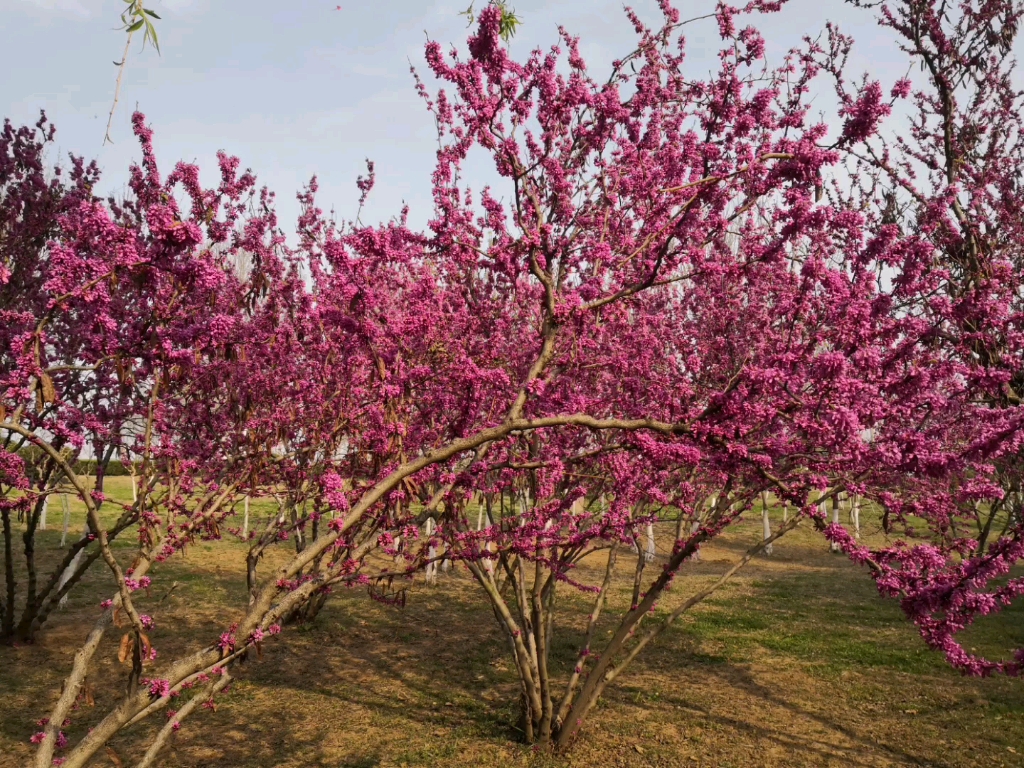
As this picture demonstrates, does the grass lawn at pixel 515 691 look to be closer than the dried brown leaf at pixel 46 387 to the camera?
No

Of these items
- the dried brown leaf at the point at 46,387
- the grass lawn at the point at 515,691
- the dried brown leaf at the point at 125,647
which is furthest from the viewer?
the grass lawn at the point at 515,691

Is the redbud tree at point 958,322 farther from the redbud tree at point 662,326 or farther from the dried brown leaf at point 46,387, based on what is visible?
the dried brown leaf at point 46,387

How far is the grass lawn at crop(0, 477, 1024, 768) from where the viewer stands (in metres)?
7.86

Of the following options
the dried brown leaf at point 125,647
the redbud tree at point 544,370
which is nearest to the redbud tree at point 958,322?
the redbud tree at point 544,370

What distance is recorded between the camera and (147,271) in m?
3.99

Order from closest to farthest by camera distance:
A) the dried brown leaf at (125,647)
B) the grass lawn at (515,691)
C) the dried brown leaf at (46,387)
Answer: the dried brown leaf at (46,387) → the dried brown leaf at (125,647) → the grass lawn at (515,691)

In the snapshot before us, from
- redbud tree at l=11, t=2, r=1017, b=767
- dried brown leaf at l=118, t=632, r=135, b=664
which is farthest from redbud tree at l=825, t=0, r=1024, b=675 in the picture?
dried brown leaf at l=118, t=632, r=135, b=664

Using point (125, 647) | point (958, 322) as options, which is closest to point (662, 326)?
point (958, 322)

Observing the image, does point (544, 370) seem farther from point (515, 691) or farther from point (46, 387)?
point (515, 691)

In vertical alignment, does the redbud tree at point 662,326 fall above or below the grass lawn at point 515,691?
above

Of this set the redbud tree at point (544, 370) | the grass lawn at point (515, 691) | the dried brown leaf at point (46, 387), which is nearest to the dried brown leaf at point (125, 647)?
the redbud tree at point (544, 370)

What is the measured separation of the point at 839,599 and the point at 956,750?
886cm

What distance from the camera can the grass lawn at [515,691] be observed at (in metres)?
7.86

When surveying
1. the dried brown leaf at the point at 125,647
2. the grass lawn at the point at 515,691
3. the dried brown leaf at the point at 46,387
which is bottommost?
the grass lawn at the point at 515,691
